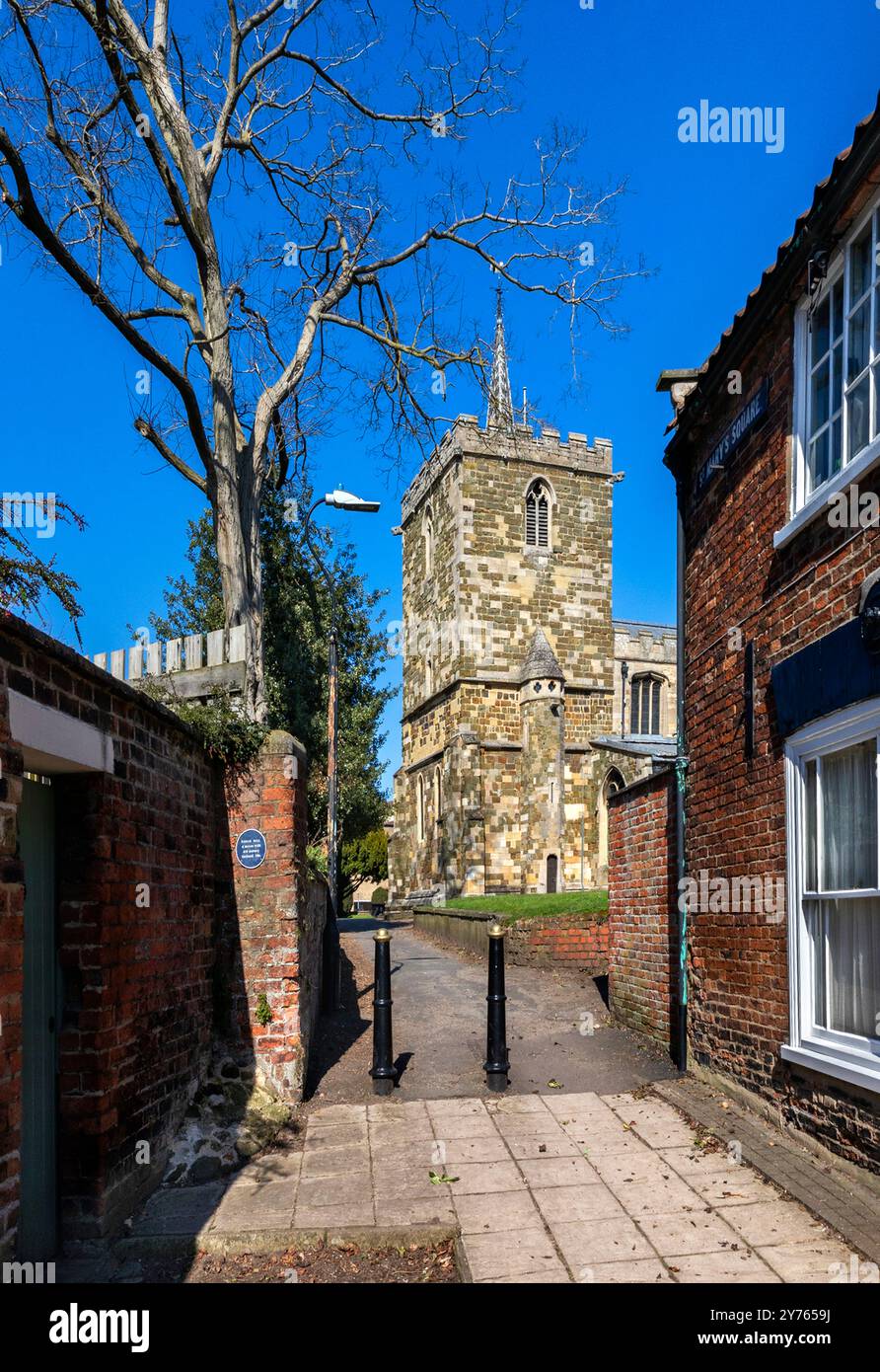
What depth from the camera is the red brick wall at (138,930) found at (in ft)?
12.6

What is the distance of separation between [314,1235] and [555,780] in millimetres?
24392

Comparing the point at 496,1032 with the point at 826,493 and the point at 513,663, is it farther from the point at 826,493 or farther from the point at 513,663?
the point at 513,663

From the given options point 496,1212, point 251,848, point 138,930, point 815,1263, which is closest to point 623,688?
point 251,848

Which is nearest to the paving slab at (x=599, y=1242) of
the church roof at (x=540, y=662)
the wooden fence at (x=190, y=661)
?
the wooden fence at (x=190, y=661)

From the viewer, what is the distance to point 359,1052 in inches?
338

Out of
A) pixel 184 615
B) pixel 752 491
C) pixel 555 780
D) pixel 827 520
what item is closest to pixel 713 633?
pixel 752 491

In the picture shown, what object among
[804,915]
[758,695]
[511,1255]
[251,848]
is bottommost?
[511,1255]

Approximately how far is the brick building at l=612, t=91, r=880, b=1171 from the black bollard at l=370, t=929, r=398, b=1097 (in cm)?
236

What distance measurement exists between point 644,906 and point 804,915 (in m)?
3.28

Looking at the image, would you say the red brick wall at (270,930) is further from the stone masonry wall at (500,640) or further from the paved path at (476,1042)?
the stone masonry wall at (500,640)

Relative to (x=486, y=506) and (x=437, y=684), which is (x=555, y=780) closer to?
(x=437, y=684)

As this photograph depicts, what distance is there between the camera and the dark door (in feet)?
13.8

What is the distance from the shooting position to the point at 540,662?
29.8 metres

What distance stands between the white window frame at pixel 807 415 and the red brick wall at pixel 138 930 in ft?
12.9
